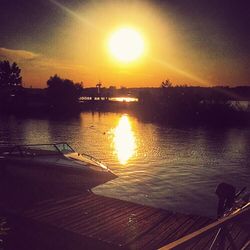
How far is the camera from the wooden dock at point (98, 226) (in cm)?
1175

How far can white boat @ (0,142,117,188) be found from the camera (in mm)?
17788

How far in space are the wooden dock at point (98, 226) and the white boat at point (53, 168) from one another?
225 cm

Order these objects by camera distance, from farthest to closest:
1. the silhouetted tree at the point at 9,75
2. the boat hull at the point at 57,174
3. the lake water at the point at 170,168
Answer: the silhouetted tree at the point at 9,75
the lake water at the point at 170,168
the boat hull at the point at 57,174

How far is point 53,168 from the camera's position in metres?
17.8

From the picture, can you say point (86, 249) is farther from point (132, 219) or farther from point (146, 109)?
point (146, 109)

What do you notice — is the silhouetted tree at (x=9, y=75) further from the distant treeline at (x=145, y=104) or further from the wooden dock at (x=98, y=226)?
the wooden dock at (x=98, y=226)

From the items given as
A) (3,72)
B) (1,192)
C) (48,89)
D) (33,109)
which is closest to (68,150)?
(1,192)

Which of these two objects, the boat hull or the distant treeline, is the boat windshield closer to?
the boat hull

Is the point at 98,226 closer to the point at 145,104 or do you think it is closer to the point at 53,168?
the point at 53,168

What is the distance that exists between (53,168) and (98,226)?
5943 millimetres

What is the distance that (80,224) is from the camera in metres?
13.0

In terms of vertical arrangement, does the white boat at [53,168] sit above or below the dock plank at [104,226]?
above

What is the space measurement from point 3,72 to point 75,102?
41.4m

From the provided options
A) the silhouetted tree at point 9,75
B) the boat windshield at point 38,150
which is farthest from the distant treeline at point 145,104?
the boat windshield at point 38,150
